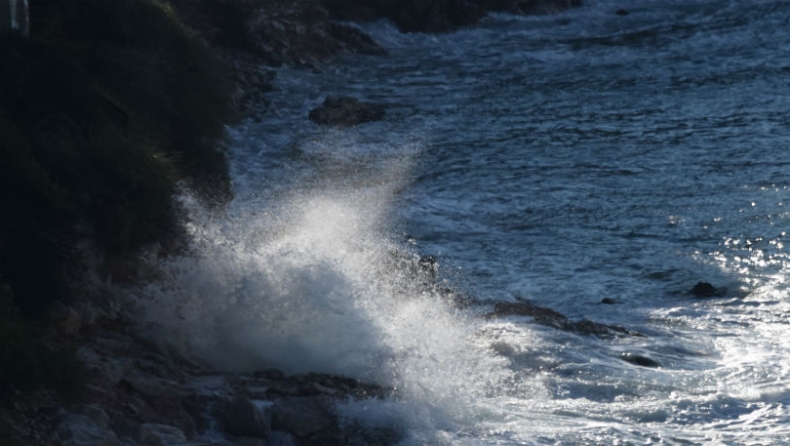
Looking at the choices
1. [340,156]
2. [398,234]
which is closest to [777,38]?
[340,156]

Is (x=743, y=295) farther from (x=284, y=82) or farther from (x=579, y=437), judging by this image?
(x=284, y=82)

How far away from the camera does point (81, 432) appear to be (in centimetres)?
900

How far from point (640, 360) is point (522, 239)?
525 cm

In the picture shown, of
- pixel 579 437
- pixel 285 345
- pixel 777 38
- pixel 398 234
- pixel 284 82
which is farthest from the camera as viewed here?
pixel 777 38

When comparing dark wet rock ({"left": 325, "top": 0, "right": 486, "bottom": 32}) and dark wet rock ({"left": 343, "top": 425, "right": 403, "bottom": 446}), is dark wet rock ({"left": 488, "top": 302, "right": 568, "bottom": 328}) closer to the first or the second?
dark wet rock ({"left": 343, "top": 425, "right": 403, "bottom": 446})

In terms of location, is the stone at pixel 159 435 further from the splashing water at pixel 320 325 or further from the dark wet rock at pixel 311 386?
the splashing water at pixel 320 325

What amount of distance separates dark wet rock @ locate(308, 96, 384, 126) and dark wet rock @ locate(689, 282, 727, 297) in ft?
34.4

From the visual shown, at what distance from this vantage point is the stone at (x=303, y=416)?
986 centimetres

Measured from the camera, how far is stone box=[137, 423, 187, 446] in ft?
30.3

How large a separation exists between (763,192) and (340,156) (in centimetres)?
670

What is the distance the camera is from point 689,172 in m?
21.9

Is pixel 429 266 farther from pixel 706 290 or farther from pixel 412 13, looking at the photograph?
pixel 412 13

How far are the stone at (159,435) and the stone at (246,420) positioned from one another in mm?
382

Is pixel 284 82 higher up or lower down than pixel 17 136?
lower down
